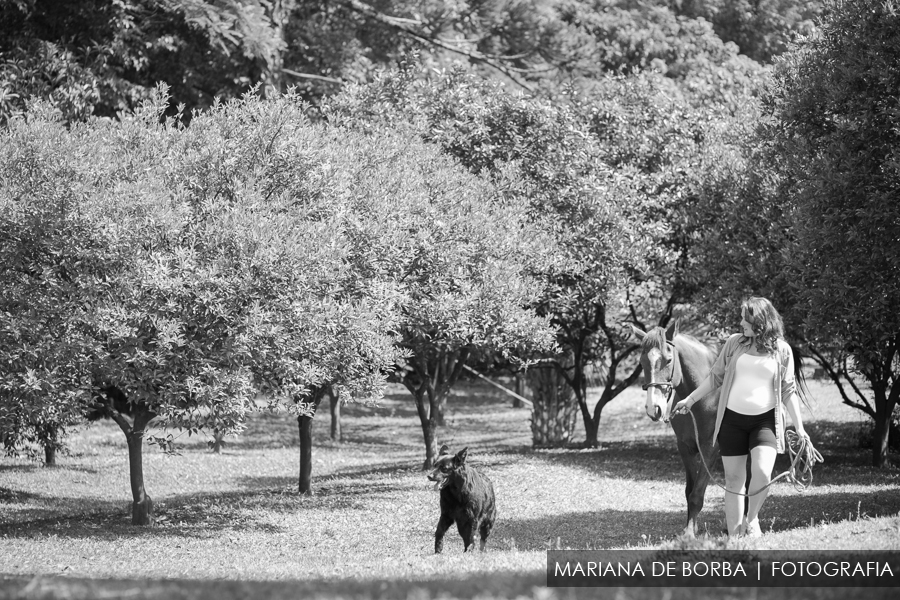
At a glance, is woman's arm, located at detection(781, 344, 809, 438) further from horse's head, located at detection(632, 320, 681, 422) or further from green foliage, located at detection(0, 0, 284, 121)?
green foliage, located at detection(0, 0, 284, 121)

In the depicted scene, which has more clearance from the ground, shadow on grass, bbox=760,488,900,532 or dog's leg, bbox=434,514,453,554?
dog's leg, bbox=434,514,453,554

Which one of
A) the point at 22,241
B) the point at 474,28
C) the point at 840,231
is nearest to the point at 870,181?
the point at 840,231

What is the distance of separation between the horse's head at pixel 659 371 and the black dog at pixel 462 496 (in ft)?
7.20

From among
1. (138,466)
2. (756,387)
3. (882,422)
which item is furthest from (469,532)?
(882,422)

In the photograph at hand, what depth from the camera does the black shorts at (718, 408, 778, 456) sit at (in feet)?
28.7

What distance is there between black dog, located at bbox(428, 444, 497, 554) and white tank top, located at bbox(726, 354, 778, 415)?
3170mm

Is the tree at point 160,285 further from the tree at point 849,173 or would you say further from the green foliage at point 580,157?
the tree at point 849,173

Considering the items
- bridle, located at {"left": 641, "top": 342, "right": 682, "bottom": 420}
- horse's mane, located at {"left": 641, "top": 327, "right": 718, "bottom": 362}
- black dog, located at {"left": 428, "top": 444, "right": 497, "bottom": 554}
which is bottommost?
black dog, located at {"left": 428, "top": 444, "right": 497, "bottom": 554}

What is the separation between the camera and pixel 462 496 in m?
10.7

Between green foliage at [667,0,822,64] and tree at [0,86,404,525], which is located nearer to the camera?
tree at [0,86,404,525]

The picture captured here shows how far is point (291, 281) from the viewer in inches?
511

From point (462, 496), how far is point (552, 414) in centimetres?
1573

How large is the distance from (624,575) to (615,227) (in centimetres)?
1468

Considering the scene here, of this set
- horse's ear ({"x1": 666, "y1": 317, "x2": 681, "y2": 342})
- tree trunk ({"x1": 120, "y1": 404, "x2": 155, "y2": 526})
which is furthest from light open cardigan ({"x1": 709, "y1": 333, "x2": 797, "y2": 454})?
tree trunk ({"x1": 120, "y1": 404, "x2": 155, "y2": 526})
